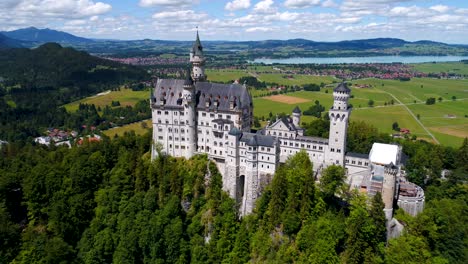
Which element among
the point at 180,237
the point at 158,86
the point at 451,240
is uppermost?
the point at 158,86

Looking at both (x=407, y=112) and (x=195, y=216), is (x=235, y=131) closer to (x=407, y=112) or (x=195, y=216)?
(x=195, y=216)

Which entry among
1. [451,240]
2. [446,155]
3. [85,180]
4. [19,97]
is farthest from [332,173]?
[19,97]

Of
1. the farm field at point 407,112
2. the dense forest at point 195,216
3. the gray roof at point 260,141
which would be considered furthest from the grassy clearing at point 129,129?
the gray roof at point 260,141

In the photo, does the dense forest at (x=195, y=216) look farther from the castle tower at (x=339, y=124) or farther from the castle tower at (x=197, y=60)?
the castle tower at (x=197, y=60)

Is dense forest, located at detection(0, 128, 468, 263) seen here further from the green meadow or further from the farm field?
the green meadow

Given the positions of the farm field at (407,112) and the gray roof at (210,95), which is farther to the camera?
the farm field at (407,112)

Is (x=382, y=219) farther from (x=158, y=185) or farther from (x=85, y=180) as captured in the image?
(x=85, y=180)
